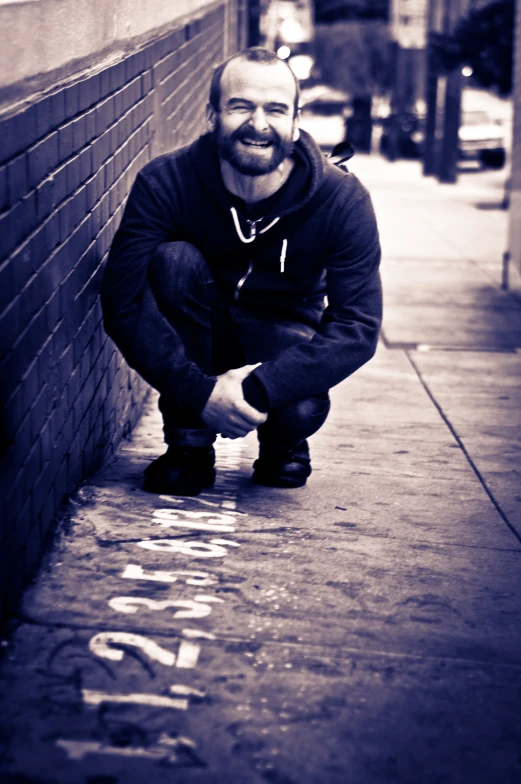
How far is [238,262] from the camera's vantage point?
143 inches

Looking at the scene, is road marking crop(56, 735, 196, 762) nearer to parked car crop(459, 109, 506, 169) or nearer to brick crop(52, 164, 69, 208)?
brick crop(52, 164, 69, 208)

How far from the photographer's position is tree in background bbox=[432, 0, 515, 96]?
55.5 ft

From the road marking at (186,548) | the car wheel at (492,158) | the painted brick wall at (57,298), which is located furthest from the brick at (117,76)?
the car wheel at (492,158)

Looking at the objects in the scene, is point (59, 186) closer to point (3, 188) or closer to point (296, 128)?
point (3, 188)

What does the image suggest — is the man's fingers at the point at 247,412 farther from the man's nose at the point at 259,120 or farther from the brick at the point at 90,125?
the brick at the point at 90,125

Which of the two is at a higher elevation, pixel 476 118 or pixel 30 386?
pixel 30 386

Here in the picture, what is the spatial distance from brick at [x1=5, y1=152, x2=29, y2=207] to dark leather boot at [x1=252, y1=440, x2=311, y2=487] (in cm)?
141

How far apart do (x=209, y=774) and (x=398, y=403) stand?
331 cm

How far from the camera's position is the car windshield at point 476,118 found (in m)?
27.4

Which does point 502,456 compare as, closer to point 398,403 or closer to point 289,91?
point 398,403

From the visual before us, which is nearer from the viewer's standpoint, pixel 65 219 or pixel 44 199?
pixel 44 199

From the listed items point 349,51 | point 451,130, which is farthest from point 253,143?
point 349,51

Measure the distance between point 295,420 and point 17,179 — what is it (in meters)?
1.36

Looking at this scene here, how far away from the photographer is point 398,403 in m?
5.27
